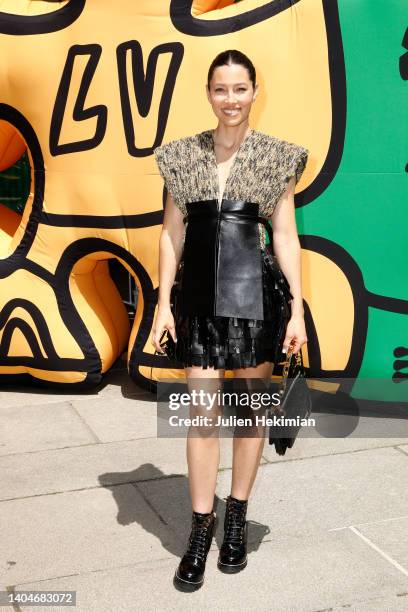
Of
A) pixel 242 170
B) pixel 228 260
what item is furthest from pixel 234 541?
pixel 242 170

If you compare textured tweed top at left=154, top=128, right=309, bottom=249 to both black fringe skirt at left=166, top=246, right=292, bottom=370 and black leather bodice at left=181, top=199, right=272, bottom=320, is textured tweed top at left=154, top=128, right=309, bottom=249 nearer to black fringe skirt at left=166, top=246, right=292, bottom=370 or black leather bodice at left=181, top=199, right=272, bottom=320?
black leather bodice at left=181, top=199, right=272, bottom=320

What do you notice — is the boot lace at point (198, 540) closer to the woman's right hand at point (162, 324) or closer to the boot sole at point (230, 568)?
the boot sole at point (230, 568)

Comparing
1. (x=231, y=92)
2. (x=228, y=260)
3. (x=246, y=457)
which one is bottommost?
(x=246, y=457)

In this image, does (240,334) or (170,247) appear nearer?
(240,334)

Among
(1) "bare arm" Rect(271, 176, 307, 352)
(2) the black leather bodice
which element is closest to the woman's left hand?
(1) "bare arm" Rect(271, 176, 307, 352)

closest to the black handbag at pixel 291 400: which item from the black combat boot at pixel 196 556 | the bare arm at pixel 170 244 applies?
the black combat boot at pixel 196 556

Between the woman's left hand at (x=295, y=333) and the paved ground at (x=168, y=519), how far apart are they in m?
0.75

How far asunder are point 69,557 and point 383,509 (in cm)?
122

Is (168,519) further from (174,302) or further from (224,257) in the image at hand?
(224,257)

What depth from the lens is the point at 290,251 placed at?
279cm

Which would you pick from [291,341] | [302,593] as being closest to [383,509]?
[302,593]

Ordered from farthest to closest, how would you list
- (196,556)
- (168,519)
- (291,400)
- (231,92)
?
(168,519), (291,400), (196,556), (231,92)

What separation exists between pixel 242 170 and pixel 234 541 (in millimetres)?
1223

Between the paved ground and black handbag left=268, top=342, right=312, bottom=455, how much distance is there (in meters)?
0.43
